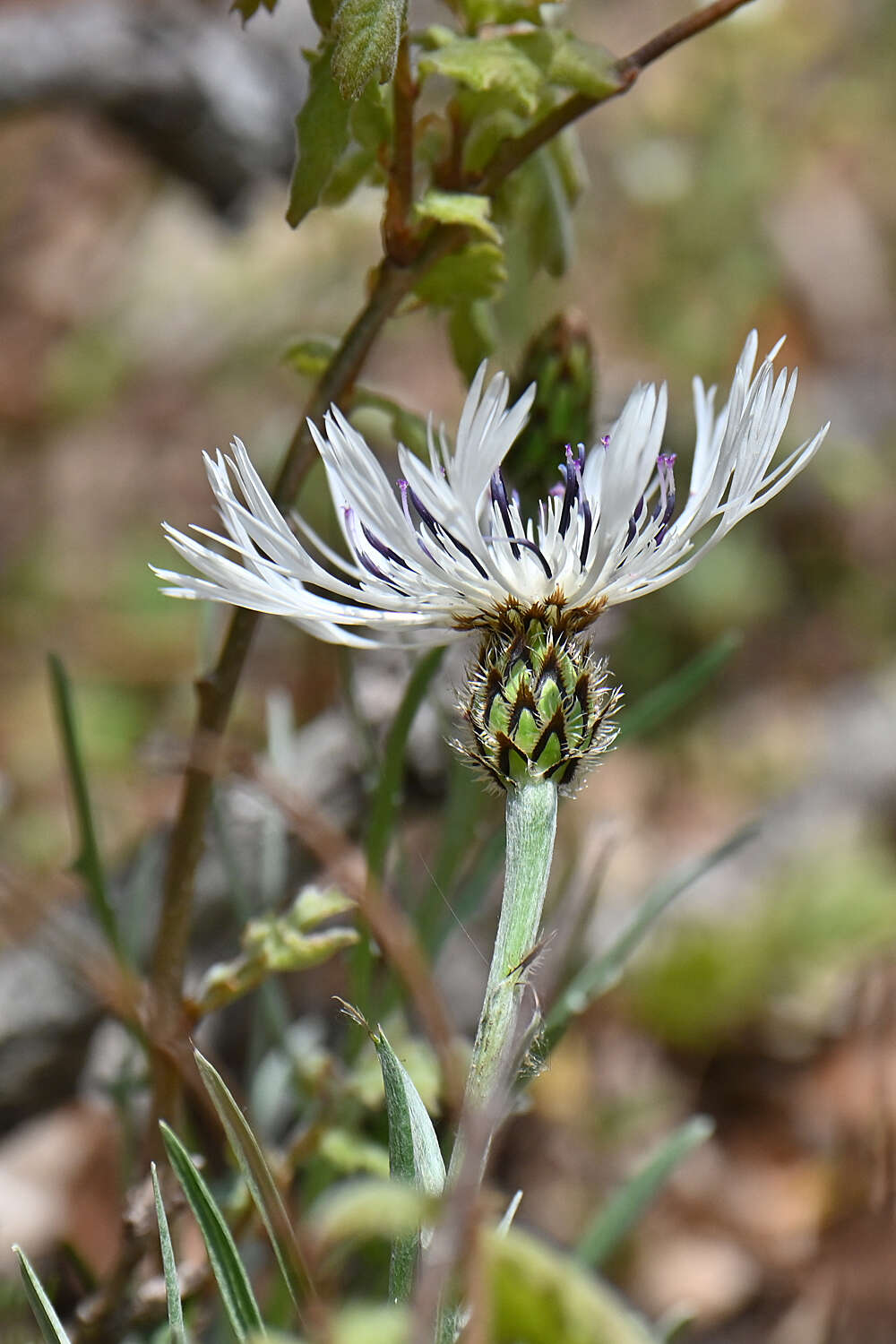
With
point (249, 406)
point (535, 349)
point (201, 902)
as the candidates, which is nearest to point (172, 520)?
point (249, 406)

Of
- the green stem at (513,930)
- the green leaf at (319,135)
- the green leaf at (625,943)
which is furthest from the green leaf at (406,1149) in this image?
the green leaf at (319,135)

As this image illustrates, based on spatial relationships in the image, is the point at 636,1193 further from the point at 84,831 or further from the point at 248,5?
the point at 248,5

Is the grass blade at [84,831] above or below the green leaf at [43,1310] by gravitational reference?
above

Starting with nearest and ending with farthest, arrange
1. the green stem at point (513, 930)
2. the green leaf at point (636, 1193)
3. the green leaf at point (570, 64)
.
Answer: the green stem at point (513, 930) → the green leaf at point (570, 64) → the green leaf at point (636, 1193)

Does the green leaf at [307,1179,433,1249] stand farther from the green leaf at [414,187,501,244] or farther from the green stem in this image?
the green leaf at [414,187,501,244]

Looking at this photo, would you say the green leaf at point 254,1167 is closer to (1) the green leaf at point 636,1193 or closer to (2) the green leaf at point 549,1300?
(2) the green leaf at point 549,1300

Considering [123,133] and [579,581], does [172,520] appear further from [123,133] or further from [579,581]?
[579,581]
